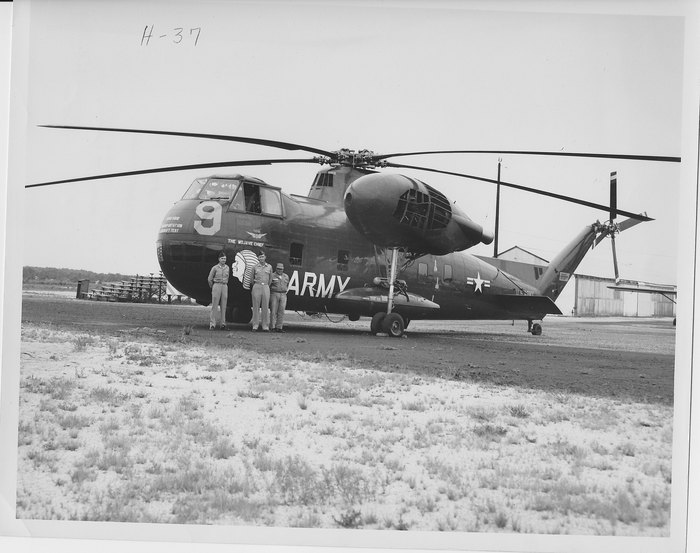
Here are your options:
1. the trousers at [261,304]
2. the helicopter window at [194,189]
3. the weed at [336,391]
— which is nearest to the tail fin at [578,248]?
the weed at [336,391]

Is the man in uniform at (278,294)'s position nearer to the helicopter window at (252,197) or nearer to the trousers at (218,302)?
the trousers at (218,302)

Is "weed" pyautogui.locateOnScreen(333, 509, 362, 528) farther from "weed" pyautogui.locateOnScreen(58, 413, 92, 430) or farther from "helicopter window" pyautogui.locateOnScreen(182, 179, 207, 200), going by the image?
"helicopter window" pyautogui.locateOnScreen(182, 179, 207, 200)

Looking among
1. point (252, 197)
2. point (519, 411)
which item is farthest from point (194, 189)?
point (519, 411)

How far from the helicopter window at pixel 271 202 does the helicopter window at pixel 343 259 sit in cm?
110

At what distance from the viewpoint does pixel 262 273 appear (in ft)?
25.0

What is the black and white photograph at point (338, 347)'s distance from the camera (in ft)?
14.4

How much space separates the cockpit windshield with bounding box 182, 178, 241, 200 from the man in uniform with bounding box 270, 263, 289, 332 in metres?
1.20

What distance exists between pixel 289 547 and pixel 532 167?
4.16 m

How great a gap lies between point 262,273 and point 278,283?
28 centimetres

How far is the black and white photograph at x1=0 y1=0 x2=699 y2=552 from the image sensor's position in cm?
438

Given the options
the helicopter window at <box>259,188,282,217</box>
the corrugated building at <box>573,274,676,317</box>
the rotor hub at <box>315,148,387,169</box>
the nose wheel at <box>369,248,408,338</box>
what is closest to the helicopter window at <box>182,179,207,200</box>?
the helicopter window at <box>259,188,282,217</box>

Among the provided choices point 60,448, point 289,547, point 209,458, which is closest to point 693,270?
point 289,547

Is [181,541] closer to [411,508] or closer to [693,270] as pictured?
[411,508]

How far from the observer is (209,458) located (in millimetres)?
4582
